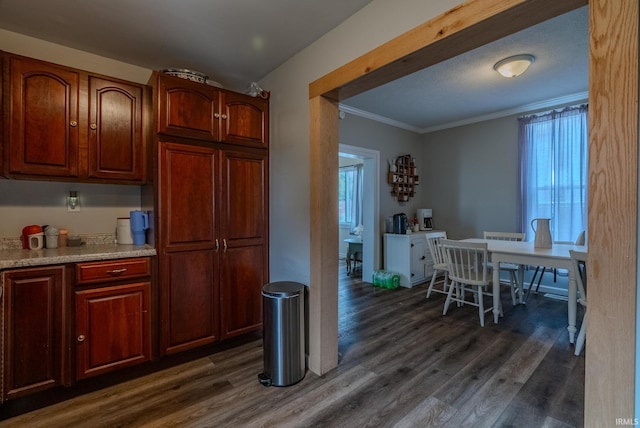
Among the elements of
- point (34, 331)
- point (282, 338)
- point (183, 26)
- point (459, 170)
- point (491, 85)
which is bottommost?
point (282, 338)

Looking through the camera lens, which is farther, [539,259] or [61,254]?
[539,259]

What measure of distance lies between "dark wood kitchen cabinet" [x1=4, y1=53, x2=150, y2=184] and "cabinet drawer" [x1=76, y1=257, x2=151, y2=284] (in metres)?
0.66

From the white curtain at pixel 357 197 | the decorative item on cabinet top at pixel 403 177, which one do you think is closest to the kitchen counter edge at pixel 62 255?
the decorative item on cabinet top at pixel 403 177

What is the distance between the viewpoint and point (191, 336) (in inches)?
90.0

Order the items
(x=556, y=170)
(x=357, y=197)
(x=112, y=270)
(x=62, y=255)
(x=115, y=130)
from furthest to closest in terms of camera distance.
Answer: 1. (x=357, y=197)
2. (x=556, y=170)
3. (x=115, y=130)
4. (x=112, y=270)
5. (x=62, y=255)

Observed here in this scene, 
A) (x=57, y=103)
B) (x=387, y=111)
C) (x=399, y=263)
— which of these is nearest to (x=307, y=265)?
(x=57, y=103)

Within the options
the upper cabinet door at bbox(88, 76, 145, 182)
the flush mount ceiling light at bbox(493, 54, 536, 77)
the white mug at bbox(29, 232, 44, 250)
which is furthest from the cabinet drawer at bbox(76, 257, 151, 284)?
the flush mount ceiling light at bbox(493, 54, 536, 77)

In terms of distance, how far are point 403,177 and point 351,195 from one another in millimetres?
2082

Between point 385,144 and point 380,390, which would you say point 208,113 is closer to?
point 380,390

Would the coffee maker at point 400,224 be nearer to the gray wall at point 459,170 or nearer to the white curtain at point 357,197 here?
the gray wall at point 459,170

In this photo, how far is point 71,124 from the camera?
2.05 meters

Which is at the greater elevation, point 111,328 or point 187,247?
point 187,247

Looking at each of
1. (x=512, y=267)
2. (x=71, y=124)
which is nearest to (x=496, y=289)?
(x=512, y=267)

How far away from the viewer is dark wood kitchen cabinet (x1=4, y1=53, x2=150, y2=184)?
1.88m
